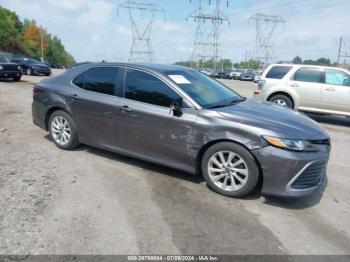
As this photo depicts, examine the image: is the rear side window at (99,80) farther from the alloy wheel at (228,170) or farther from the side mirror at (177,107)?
the alloy wheel at (228,170)

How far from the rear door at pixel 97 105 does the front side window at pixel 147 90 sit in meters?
0.24

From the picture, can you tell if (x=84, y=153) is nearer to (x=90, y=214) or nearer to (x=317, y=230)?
(x=90, y=214)

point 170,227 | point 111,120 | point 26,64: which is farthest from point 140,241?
point 26,64

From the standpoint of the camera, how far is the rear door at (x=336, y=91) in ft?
34.2

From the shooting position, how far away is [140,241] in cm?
345

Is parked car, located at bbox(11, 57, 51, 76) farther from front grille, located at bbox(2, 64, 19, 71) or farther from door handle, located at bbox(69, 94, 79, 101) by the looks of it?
door handle, located at bbox(69, 94, 79, 101)

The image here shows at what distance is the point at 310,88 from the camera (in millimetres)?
→ 10742

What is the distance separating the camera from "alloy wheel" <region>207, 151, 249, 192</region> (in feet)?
14.4

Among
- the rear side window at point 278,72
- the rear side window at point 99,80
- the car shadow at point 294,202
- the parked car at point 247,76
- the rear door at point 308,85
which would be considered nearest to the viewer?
the car shadow at point 294,202

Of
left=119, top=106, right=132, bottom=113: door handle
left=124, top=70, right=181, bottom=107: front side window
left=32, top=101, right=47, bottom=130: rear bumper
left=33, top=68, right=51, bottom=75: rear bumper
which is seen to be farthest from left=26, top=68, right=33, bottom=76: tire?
left=119, top=106, right=132, bottom=113: door handle

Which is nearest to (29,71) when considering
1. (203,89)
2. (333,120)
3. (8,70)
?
(8,70)

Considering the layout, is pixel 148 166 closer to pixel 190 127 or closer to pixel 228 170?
pixel 190 127

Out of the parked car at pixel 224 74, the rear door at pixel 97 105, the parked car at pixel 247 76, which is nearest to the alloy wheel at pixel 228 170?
the rear door at pixel 97 105

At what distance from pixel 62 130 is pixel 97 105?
1.08 metres
